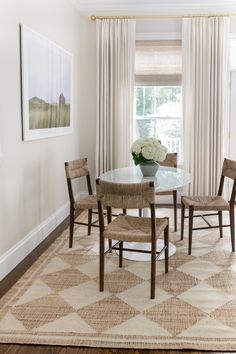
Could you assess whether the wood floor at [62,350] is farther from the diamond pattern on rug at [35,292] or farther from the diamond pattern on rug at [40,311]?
the diamond pattern on rug at [35,292]

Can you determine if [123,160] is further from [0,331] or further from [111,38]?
[0,331]

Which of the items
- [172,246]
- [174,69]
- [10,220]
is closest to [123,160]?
[174,69]

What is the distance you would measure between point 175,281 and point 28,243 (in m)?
1.46

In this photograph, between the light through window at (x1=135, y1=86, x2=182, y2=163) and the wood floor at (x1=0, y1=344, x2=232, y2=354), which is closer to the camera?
the wood floor at (x1=0, y1=344, x2=232, y2=354)

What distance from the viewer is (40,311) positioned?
288 centimetres

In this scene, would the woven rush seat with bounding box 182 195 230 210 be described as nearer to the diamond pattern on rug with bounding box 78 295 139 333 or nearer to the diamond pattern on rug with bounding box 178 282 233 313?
the diamond pattern on rug with bounding box 178 282 233 313

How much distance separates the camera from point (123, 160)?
20.3 feet

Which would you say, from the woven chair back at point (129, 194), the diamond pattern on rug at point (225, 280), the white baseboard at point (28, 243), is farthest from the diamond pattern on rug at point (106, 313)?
the white baseboard at point (28, 243)

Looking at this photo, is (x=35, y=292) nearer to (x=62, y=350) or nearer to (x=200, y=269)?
(x=62, y=350)

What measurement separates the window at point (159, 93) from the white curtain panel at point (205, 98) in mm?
209

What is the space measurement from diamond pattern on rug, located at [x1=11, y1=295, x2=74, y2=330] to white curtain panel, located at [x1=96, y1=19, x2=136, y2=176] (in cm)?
334

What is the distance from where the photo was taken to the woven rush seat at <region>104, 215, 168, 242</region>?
10.1 ft

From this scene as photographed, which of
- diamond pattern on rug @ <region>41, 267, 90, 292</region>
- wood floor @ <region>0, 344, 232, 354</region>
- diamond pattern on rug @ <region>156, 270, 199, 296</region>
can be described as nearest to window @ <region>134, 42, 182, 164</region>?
diamond pattern on rug @ <region>156, 270, 199, 296</region>

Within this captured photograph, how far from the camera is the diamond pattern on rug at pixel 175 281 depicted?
324 cm
